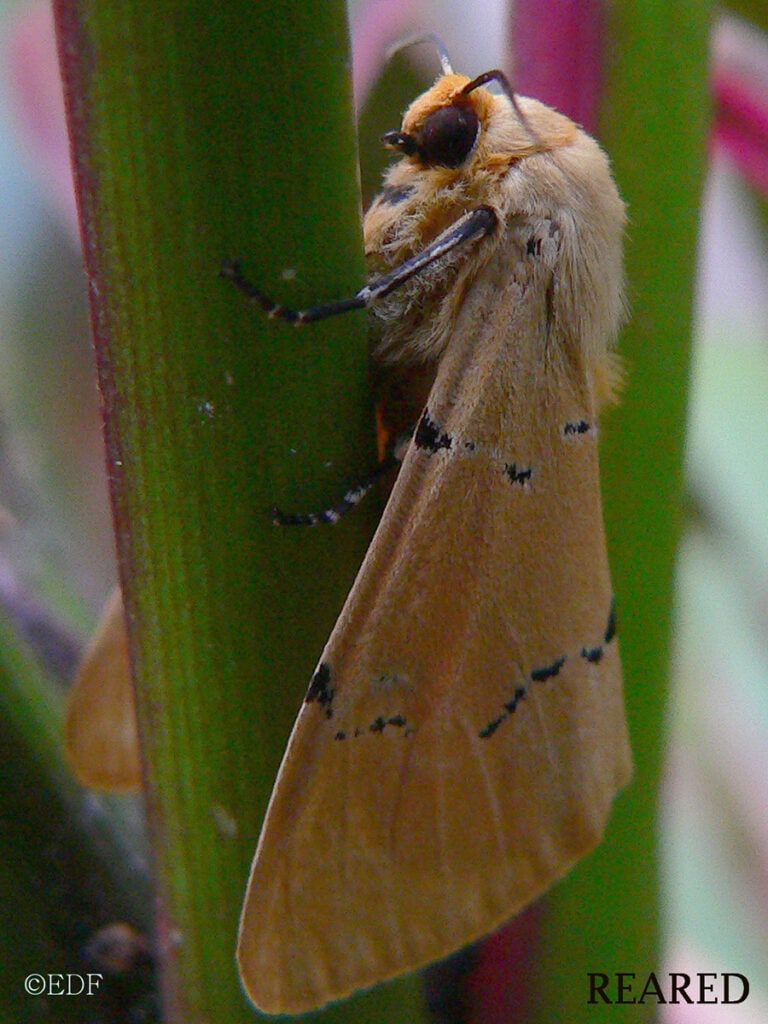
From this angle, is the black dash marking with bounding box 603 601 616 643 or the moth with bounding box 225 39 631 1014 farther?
the black dash marking with bounding box 603 601 616 643

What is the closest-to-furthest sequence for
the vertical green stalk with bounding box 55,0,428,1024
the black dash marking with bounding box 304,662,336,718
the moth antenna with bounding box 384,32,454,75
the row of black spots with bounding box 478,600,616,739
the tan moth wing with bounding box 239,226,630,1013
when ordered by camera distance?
the vertical green stalk with bounding box 55,0,428,1024 → the black dash marking with bounding box 304,662,336,718 → the tan moth wing with bounding box 239,226,630,1013 → the row of black spots with bounding box 478,600,616,739 → the moth antenna with bounding box 384,32,454,75

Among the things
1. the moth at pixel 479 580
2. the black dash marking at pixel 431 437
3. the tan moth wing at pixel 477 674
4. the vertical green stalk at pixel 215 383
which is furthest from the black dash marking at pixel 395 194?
the vertical green stalk at pixel 215 383

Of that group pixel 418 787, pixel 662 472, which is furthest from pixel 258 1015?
pixel 662 472

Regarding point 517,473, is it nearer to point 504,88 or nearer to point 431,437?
point 431,437

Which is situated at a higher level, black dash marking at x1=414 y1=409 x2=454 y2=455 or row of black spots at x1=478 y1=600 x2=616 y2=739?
black dash marking at x1=414 y1=409 x2=454 y2=455

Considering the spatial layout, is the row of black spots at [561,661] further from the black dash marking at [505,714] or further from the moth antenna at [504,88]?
the moth antenna at [504,88]

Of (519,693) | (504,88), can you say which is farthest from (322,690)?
(504,88)

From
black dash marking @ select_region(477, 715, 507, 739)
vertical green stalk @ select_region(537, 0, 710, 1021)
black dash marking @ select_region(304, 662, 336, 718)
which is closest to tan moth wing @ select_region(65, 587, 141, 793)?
black dash marking @ select_region(304, 662, 336, 718)

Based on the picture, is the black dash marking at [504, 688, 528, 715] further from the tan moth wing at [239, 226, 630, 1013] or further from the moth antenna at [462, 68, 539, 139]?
the moth antenna at [462, 68, 539, 139]

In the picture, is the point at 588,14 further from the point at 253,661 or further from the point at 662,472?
the point at 253,661
